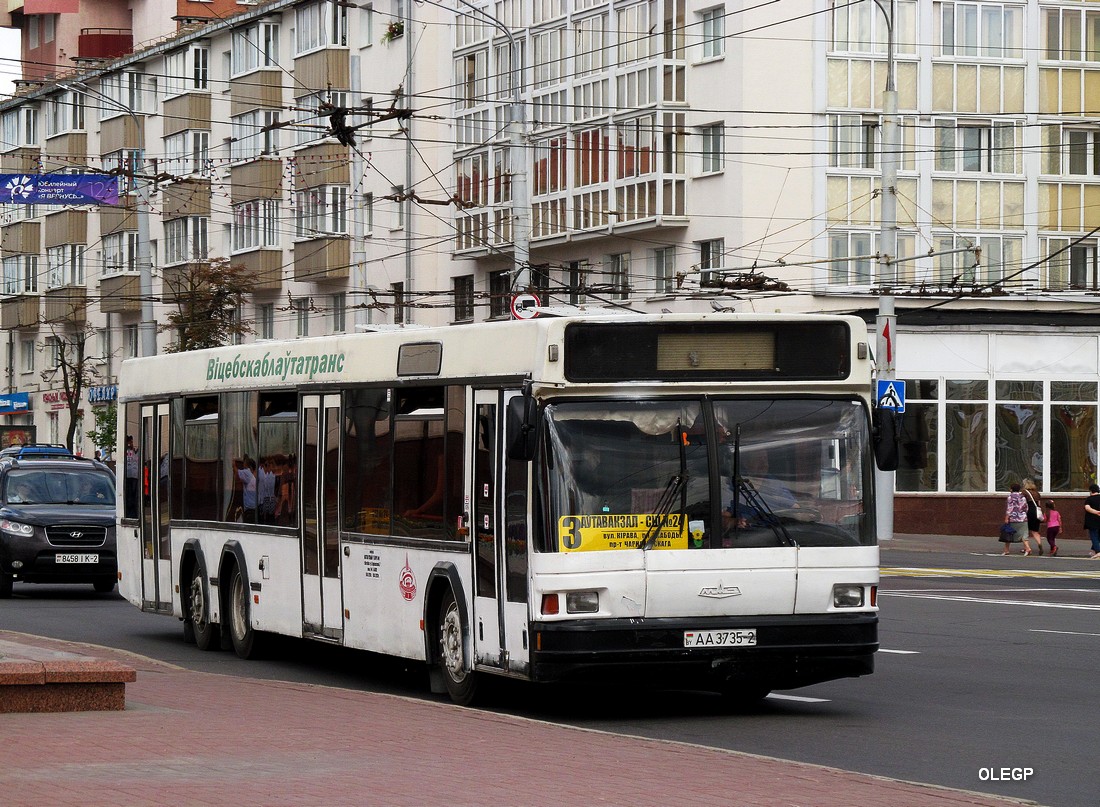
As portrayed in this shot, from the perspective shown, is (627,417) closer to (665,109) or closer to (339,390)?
(339,390)

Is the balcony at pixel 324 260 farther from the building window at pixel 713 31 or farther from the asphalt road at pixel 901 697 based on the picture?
the asphalt road at pixel 901 697

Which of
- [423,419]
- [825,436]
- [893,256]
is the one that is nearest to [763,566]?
[825,436]

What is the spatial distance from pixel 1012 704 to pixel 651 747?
3.76 meters

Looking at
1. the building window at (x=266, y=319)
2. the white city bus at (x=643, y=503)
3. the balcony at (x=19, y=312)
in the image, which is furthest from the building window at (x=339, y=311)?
the white city bus at (x=643, y=503)

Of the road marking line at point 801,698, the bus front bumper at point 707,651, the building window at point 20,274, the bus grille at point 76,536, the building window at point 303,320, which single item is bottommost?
the road marking line at point 801,698

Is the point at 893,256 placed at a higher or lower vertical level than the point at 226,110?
lower

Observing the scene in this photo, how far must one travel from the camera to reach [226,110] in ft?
214

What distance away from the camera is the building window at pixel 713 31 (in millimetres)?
46844

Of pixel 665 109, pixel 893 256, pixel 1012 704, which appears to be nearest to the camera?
pixel 1012 704

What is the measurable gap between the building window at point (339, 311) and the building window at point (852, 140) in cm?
1720

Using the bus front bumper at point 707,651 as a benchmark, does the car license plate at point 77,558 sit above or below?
below

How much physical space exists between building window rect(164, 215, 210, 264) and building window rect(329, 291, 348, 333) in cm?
700

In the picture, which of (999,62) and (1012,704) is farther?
(999,62)

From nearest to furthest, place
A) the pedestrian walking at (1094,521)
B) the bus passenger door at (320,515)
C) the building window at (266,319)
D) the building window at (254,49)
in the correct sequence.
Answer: the bus passenger door at (320,515) < the pedestrian walking at (1094,521) < the building window at (254,49) < the building window at (266,319)
